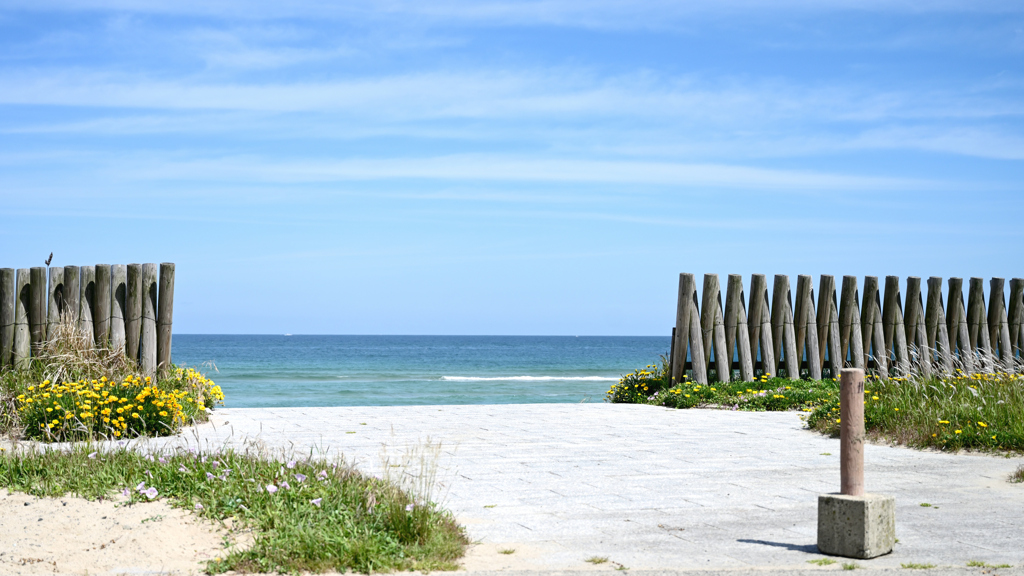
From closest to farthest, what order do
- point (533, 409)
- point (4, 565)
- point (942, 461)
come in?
point (4, 565) → point (942, 461) → point (533, 409)

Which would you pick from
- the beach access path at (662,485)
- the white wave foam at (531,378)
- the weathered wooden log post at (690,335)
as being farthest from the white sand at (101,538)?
the white wave foam at (531,378)

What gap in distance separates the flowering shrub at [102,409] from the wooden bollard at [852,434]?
19.2 feet

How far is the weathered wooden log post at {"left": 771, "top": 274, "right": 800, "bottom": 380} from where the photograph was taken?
492 inches

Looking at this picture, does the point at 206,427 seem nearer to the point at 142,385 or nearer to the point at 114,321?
the point at 142,385

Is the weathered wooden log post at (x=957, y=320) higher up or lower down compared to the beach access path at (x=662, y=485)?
higher up

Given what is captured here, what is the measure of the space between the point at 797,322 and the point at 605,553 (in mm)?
8876

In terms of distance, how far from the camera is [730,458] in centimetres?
758

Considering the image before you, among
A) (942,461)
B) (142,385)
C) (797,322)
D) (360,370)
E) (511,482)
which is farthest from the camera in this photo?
(360,370)

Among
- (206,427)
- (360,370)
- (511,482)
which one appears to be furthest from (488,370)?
(511,482)

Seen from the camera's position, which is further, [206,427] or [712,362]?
[712,362]

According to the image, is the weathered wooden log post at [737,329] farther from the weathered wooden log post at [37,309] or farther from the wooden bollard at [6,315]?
the wooden bollard at [6,315]

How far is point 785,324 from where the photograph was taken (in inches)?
494

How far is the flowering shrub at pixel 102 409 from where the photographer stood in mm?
7938

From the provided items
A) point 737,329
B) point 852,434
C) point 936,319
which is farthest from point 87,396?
point 936,319
